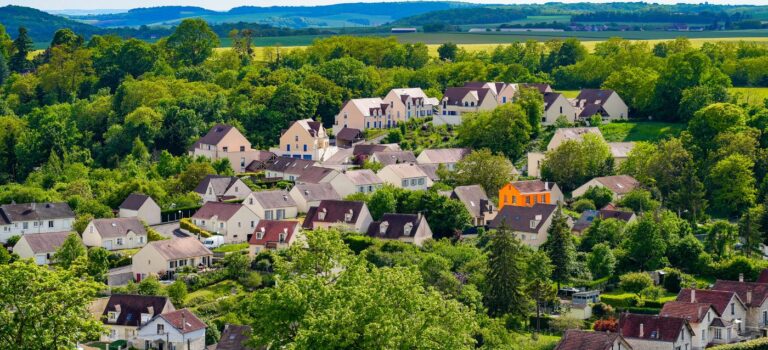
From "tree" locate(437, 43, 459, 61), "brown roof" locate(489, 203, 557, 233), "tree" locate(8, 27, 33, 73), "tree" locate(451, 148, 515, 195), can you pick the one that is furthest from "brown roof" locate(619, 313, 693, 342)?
"tree" locate(8, 27, 33, 73)

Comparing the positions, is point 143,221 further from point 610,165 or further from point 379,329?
point 379,329

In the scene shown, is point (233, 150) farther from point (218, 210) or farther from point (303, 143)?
point (218, 210)

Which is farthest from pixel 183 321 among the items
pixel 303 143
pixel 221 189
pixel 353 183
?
pixel 303 143

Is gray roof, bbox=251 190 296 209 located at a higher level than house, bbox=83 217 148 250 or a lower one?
higher

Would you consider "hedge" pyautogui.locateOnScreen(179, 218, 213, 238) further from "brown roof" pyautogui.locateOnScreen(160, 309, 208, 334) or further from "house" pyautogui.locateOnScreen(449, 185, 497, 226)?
"brown roof" pyautogui.locateOnScreen(160, 309, 208, 334)

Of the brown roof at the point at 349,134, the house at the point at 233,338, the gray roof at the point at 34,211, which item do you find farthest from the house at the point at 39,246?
the brown roof at the point at 349,134

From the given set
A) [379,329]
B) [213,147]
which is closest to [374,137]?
[213,147]
